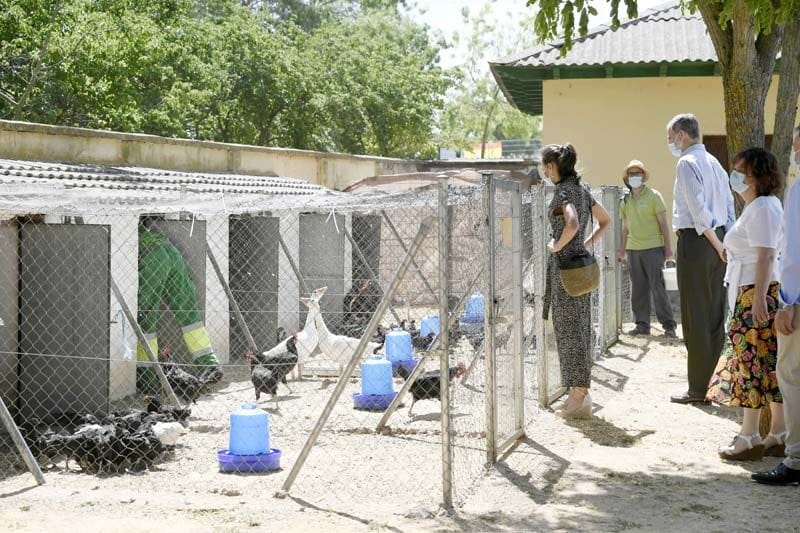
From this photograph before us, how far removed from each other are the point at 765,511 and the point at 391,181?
12.1 metres

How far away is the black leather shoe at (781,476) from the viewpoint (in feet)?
19.2

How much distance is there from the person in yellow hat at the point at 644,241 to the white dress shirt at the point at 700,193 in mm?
4045

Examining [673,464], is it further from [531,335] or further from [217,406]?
[217,406]

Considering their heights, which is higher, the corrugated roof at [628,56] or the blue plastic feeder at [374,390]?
the corrugated roof at [628,56]

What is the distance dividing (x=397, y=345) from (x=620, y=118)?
8.82 m

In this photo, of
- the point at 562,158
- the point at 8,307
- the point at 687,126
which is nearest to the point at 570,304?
the point at 562,158

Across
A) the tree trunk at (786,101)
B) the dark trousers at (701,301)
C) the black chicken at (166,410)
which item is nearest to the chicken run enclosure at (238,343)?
the black chicken at (166,410)

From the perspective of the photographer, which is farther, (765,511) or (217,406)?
(217,406)

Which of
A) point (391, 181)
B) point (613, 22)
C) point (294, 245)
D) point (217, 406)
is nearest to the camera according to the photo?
point (613, 22)

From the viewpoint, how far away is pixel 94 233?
829 cm

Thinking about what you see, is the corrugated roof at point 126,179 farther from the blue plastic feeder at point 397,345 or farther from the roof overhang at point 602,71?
the roof overhang at point 602,71

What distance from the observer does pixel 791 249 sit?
559cm

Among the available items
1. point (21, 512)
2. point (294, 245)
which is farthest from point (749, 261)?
point (294, 245)

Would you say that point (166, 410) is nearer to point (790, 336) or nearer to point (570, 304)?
point (570, 304)
